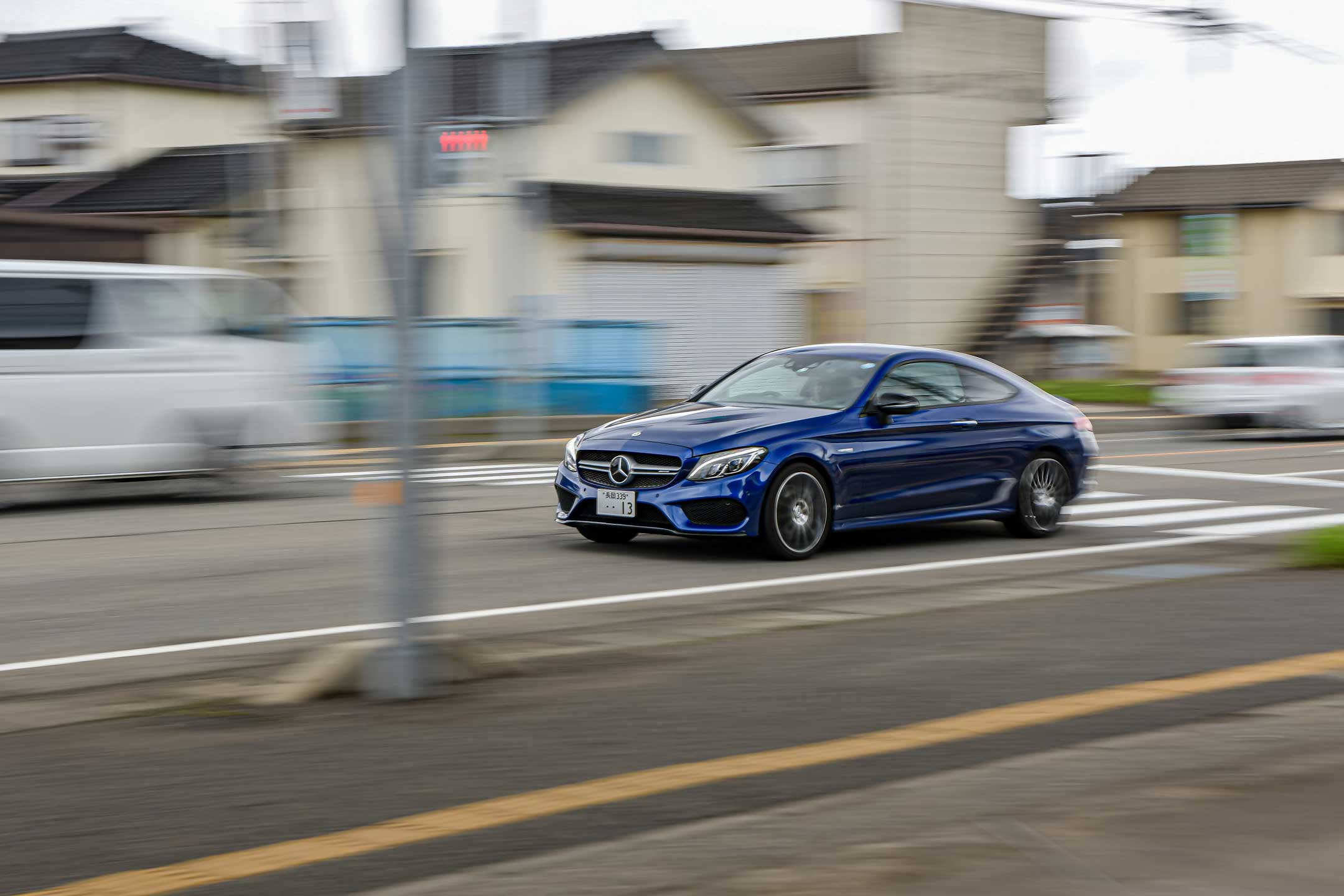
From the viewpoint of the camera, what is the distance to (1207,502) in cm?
1448

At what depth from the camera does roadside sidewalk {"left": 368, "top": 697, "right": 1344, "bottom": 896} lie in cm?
389

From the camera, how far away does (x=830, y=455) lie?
1045 cm

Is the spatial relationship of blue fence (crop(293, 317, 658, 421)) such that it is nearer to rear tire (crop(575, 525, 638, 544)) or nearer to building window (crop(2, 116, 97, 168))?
rear tire (crop(575, 525, 638, 544))

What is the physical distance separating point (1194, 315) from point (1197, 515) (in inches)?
1603

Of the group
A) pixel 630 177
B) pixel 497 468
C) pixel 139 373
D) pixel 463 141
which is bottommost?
pixel 497 468

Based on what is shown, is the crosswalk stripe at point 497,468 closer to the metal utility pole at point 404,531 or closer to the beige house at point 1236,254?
the metal utility pole at point 404,531

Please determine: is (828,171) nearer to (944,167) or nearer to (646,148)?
(944,167)

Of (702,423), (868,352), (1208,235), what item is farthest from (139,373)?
(1208,235)

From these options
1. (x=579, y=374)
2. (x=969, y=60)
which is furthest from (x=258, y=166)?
(x=969, y=60)

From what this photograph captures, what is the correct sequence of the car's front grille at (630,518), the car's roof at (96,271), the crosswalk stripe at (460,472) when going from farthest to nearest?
the crosswalk stripe at (460,472) < the car's roof at (96,271) < the car's front grille at (630,518)

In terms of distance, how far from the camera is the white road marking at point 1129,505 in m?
13.7

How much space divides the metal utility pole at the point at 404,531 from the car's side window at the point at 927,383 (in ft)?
18.0

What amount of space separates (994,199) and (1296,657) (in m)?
35.2

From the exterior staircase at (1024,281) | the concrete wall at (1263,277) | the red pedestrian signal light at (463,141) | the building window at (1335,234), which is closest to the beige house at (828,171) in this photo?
the exterior staircase at (1024,281)
